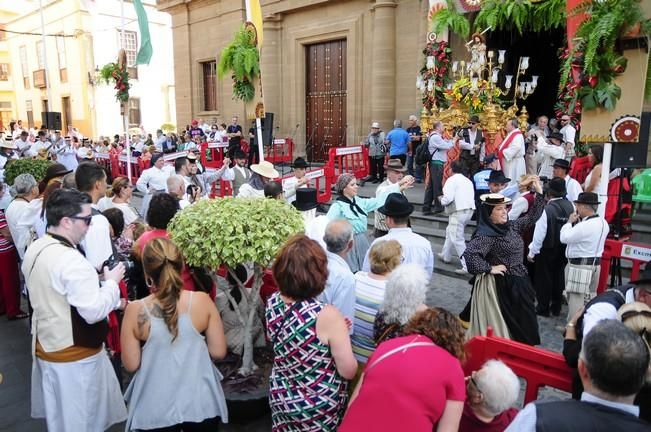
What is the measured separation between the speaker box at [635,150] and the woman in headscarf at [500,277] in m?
1.54

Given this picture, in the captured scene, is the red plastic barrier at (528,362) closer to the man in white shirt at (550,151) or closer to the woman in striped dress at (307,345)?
the woman in striped dress at (307,345)

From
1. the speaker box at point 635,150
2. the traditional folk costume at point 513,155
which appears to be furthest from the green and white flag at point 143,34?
the speaker box at point 635,150

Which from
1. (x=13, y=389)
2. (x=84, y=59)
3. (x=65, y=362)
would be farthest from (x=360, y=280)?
(x=84, y=59)

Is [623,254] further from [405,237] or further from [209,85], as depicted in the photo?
[209,85]

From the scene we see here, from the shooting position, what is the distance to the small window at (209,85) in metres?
20.4

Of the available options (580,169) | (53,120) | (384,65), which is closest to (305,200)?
(580,169)

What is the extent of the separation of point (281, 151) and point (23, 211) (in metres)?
11.8

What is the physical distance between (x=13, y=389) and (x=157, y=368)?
2862 mm

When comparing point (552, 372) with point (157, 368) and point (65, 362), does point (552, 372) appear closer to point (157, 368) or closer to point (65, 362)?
point (157, 368)

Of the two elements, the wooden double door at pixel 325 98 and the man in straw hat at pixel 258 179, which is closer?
the man in straw hat at pixel 258 179

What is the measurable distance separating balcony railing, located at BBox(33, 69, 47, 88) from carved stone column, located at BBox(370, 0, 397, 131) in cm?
3310

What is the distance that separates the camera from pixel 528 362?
2863 mm

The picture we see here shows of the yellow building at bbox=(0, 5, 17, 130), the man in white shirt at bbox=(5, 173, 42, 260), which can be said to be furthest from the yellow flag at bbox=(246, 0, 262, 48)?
the yellow building at bbox=(0, 5, 17, 130)

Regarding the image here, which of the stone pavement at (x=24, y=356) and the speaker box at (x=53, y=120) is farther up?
the speaker box at (x=53, y=120)
